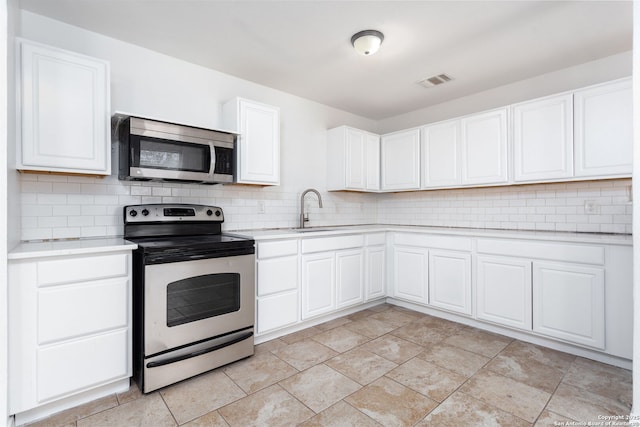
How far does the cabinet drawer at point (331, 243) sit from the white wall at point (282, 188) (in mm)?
622

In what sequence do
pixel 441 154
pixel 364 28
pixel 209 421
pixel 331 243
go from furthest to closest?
pixel 441 154 → pixel 331 243 → pixel 364 28 → pixel 209 421

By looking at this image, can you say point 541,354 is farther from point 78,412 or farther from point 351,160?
point 78,412

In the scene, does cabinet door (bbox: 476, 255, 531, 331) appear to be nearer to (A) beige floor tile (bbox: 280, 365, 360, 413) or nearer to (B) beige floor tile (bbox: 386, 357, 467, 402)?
(B) beige floor tile (bbox: 386, 357, 467, 402)

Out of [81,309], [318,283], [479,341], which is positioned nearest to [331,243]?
[318,283]

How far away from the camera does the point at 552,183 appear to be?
9.66ft

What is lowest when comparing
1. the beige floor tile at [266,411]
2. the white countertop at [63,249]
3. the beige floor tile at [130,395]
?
the beige floor tile at [266,411]

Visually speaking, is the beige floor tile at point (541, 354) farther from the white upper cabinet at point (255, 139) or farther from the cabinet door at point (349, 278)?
the white upper cabinet at point (255, 139)

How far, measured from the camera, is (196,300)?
2174 millimetres

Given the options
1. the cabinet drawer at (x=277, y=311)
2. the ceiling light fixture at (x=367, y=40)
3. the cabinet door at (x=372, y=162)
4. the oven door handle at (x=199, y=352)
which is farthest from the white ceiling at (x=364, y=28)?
the oven door handle at (x=199, y=352)

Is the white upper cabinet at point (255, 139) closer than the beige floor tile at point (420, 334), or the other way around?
the beige floor tile at point (420, 334)

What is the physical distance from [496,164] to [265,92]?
95.0 inches

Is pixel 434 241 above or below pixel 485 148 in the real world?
below

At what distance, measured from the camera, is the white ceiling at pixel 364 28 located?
2109mm

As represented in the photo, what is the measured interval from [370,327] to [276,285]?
3.30 ft
